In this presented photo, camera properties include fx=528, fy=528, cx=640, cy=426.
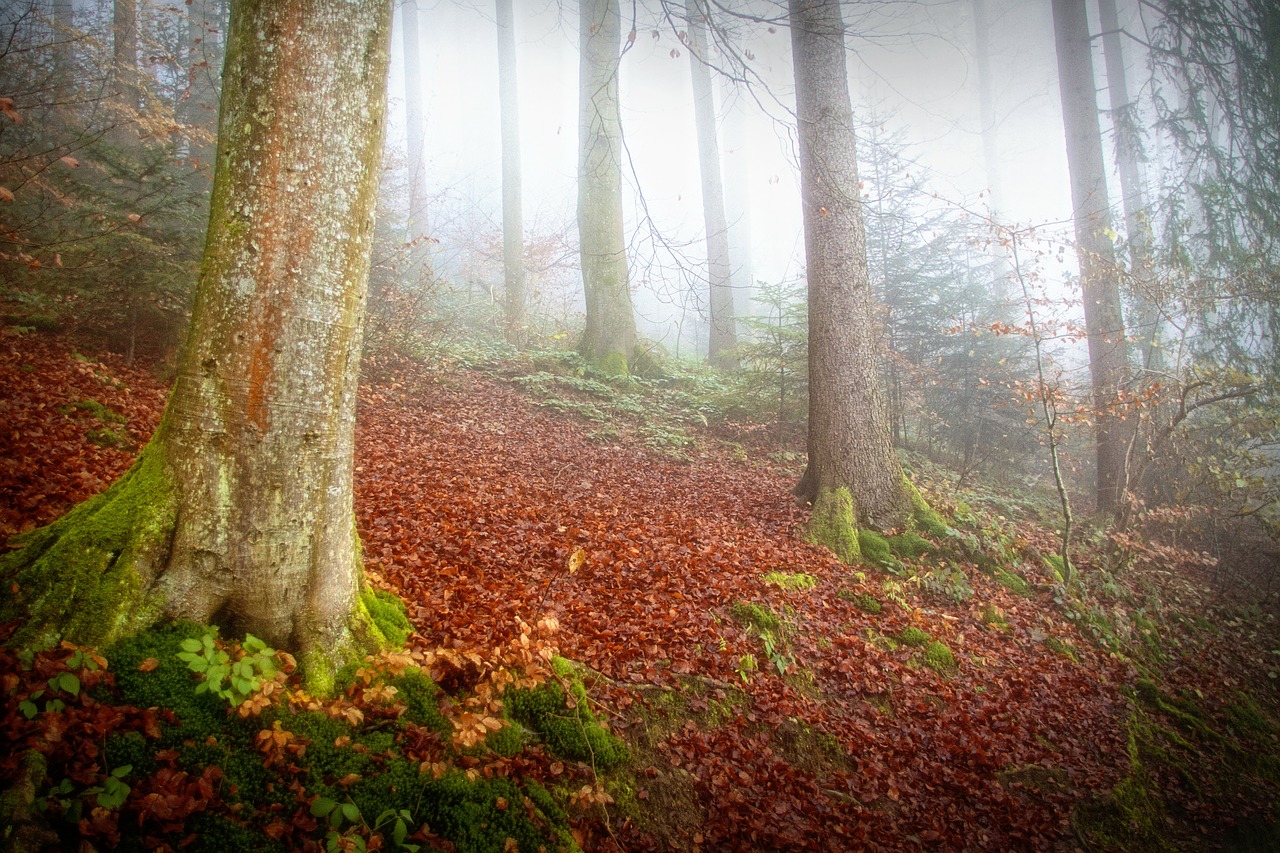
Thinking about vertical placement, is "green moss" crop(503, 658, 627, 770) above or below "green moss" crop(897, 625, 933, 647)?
above

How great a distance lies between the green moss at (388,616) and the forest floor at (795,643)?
16cm

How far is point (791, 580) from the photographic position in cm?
558

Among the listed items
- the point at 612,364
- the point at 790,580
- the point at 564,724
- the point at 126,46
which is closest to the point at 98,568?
the point at 564,724

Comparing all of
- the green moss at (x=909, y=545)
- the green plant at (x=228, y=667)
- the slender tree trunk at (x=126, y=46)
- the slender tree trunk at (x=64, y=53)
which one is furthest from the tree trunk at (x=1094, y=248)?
the slender tree trunk at (x=126, y=46)

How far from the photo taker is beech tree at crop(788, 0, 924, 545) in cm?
690

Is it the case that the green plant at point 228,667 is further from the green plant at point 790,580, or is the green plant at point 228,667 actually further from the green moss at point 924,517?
the green moss at point 924,517

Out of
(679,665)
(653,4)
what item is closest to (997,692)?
(679,665)

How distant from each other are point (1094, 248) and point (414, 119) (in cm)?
2266

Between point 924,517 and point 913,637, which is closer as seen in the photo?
point 913,637

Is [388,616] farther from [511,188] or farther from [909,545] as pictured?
[511,188]

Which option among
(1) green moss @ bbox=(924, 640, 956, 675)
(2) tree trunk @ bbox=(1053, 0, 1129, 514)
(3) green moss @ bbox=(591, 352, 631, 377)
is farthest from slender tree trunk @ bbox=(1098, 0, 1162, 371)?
(3) green moss @ bbox=(591, 352, 631, 377)

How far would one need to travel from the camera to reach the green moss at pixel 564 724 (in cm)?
314

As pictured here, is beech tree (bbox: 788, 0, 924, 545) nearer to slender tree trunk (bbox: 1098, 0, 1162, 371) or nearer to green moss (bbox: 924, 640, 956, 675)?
green moss (bbox: 924, 640, 956, 675)

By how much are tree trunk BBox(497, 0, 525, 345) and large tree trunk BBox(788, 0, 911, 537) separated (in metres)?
9.43
